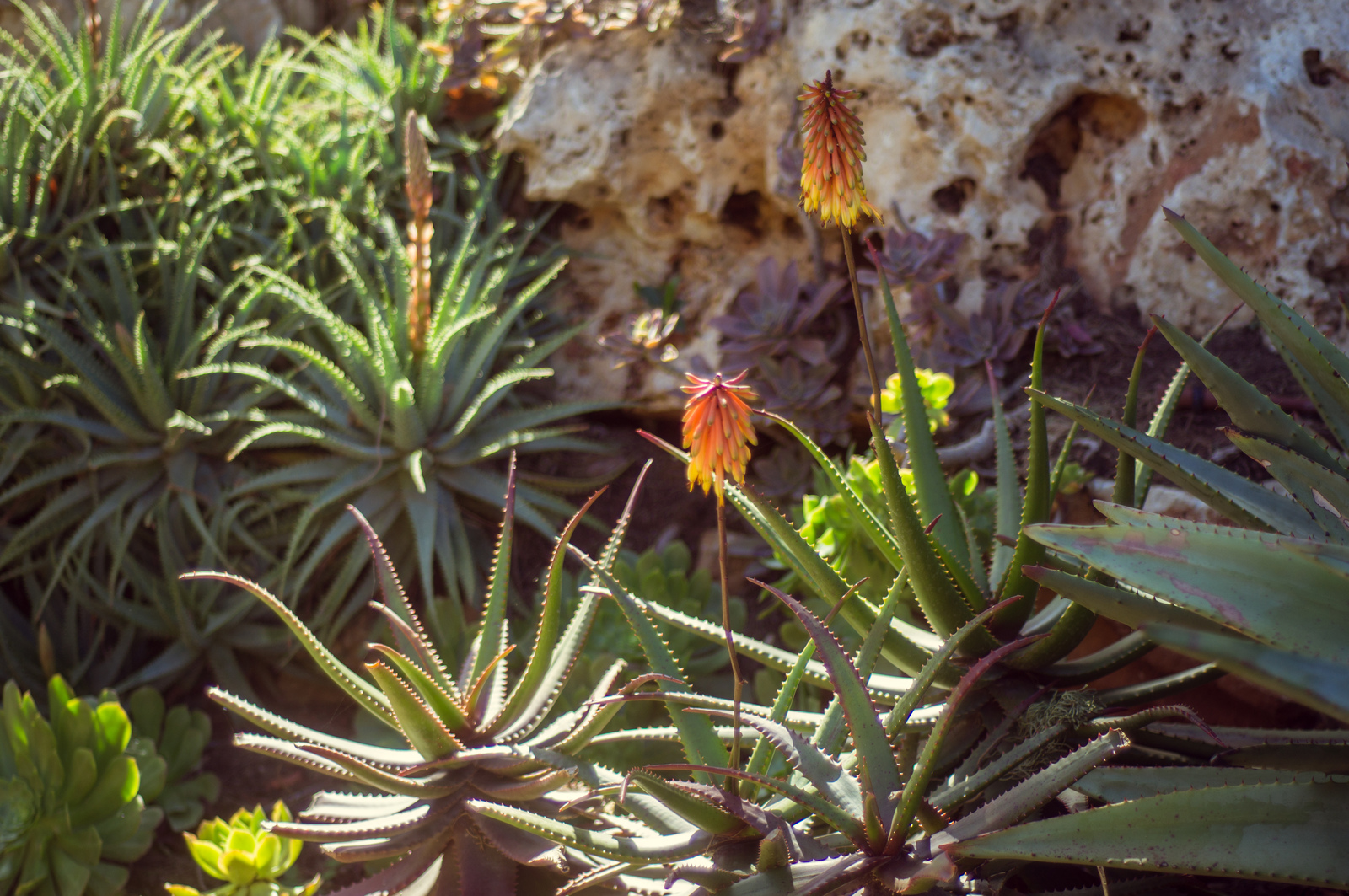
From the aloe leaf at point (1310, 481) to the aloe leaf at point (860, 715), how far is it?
0.64 metres

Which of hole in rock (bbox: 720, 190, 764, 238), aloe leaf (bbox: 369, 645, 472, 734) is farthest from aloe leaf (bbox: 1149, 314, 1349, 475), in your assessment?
hole in rock (bbox: 720, 190, 764, 238)

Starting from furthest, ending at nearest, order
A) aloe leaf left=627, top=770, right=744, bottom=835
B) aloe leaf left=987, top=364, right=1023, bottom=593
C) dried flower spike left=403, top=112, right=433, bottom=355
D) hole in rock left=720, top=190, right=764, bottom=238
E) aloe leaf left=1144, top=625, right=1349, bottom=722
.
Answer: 1. hole in rock left=720, top=190, right=764, bottom=238
2. dried flower spike left=403, top=112, right=433, bottom=355
3. aloe leaf left=987, top=364, right=1023, bottom=593
4. aloe leaf left=627, top=770, right=744, bottom=835
5. aloe leaf left=1144, top=625, right=1349, bottom=722

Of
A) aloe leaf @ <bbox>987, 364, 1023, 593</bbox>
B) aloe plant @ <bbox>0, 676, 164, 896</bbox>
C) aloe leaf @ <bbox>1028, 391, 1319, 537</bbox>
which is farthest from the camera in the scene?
aloe plant @ <bbox>0, 676, 164, 896</bbox>

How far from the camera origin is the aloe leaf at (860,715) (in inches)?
47.5

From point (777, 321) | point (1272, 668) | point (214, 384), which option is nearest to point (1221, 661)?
point (1272, 668)

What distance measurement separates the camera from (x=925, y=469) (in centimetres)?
165

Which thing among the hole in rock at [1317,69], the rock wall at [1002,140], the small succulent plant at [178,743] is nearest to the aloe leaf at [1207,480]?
the rock wall at [1002,140]

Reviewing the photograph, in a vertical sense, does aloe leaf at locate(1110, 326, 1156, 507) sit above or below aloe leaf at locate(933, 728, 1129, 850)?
above

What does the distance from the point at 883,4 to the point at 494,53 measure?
1.46 metres

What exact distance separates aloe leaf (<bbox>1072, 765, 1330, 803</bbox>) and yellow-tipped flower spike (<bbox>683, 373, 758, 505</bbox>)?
0.60 meters

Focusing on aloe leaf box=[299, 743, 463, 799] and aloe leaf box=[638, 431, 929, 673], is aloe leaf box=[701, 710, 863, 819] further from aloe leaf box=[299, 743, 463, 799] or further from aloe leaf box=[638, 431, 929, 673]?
aloe leaf box=[299, 743, 463, 799]

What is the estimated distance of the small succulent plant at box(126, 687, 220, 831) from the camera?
2.56m

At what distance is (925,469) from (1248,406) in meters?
0.48

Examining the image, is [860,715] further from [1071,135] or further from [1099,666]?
[1071,135]
